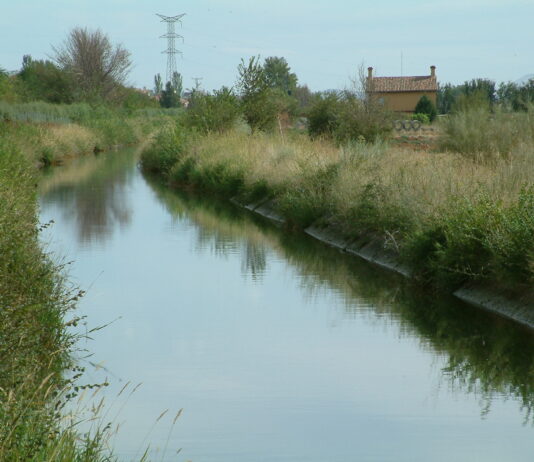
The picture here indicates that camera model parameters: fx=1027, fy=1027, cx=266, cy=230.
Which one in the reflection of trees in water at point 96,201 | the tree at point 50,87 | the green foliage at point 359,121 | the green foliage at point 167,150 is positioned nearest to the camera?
the reflection of trees in water at point 96,201

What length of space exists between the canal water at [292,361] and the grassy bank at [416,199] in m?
0.66

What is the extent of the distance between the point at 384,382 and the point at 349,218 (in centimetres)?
1037

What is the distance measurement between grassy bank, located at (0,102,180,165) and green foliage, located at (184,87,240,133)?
698cm

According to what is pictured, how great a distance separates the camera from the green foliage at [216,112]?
4253 cm

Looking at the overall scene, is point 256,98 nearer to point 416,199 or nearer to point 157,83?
point 416,199

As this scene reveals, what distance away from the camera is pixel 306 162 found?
81.5 ft

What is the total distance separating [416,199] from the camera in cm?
1702

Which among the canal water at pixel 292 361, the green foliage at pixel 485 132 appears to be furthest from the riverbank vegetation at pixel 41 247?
the green foliage at pixel 485 132

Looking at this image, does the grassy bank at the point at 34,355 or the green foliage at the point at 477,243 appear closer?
the grassy bank at the point at 34,355

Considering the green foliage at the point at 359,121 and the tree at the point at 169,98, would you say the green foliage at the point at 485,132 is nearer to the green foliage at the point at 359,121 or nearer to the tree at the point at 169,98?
the green foliage at the point at 359,121

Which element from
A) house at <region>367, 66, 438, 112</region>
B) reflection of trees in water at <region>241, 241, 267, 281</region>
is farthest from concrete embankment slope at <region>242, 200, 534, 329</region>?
house at <region>367, 66, 438, 112</region>

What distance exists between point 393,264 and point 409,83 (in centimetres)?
8025

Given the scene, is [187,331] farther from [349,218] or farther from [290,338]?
[349,218]

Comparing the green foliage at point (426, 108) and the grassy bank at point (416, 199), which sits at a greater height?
the green foliage at point (426, 108)
